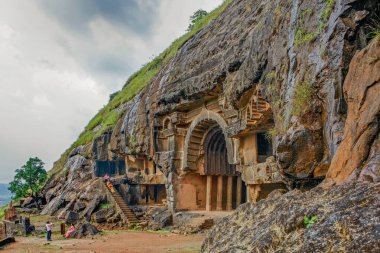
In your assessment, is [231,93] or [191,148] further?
[191,148]

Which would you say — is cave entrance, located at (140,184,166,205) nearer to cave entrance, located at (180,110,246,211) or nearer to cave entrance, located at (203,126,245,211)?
cave entrance, located at (180,110,246,211)

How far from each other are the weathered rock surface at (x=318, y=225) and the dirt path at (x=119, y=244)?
7.89 metres

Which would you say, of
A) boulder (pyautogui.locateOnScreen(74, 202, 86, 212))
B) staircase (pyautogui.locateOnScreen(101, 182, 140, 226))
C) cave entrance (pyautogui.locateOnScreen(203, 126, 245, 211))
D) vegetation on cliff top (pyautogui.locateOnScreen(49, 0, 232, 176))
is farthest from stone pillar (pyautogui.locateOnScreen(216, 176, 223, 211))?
vegetation on cliff top (pyautogui.locateOnScreen(49, 0, 232, 176))

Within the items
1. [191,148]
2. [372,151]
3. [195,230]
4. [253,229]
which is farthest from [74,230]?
[372,151]

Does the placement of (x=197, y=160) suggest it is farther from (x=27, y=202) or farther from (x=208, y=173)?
(x=27, y=202)

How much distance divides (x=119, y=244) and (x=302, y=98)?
474 inches

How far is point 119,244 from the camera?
16609 mm

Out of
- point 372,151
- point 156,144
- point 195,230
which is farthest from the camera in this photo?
point 156,144

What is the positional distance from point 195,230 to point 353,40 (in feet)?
48.1

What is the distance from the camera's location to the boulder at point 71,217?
25.9 meters

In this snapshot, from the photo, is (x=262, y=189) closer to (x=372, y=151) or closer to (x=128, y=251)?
(x=128, y=251)

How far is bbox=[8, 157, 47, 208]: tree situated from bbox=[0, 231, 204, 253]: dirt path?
17158 millimetres

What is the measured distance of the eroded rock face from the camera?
15.8 feet

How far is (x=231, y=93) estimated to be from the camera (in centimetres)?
1602
